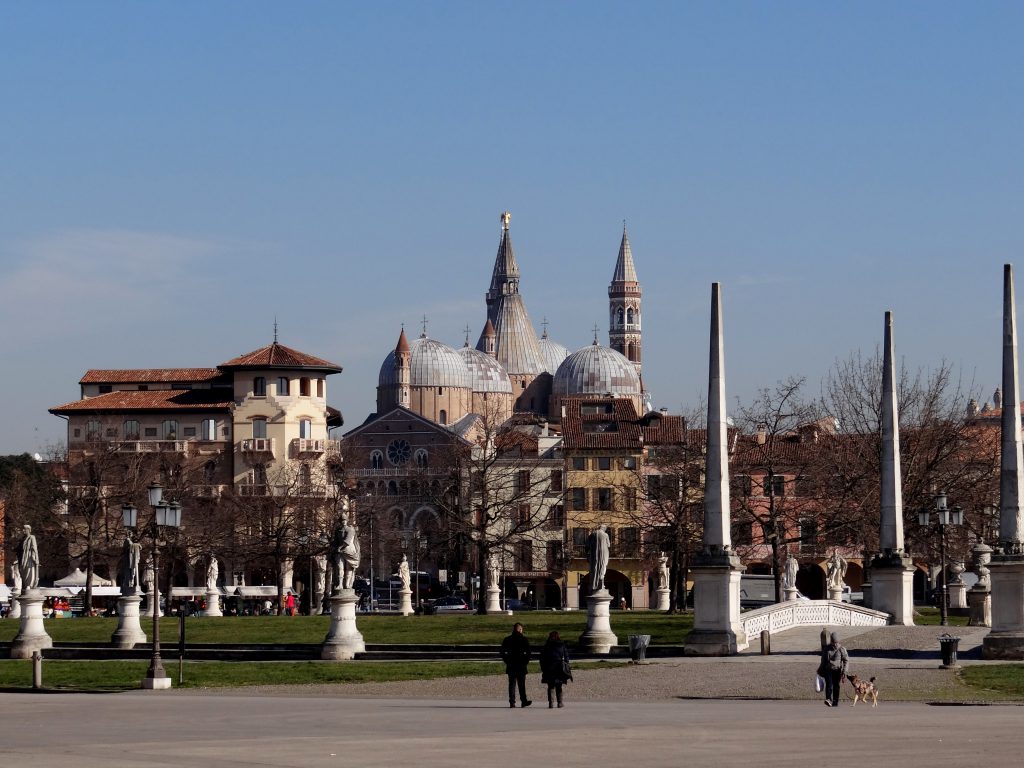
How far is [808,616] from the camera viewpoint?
4697cm

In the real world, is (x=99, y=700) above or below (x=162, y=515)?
below

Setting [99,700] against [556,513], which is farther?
[556,513]

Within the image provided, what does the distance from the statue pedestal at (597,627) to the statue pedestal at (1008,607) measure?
8.18m

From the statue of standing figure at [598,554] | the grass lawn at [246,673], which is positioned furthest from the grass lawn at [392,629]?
the grass lawn at [246,673]

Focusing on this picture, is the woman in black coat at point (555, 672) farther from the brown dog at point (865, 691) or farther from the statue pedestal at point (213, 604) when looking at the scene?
the statue pedestal at point (213, 604)

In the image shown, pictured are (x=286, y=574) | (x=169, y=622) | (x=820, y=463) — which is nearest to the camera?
(x=169, y=622)

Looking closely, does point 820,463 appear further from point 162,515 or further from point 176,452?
point 176,452

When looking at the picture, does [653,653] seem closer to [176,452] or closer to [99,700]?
[99,700]

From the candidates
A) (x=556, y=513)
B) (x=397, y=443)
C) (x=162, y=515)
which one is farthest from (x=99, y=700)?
(x=397, y=443)

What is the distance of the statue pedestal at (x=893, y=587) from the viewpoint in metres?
49.8

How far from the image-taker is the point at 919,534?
64875mm

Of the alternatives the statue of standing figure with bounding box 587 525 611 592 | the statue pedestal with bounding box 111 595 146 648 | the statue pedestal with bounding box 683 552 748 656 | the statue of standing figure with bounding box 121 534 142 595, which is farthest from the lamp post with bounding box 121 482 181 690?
the statue pedestal with bounding box 683 552 748 656

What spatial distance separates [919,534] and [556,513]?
178ft

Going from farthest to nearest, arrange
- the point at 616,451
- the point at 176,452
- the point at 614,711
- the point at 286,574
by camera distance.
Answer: the point at 176,452 → the point at 616,451 → the point at 286,574 → the point at 614,711
